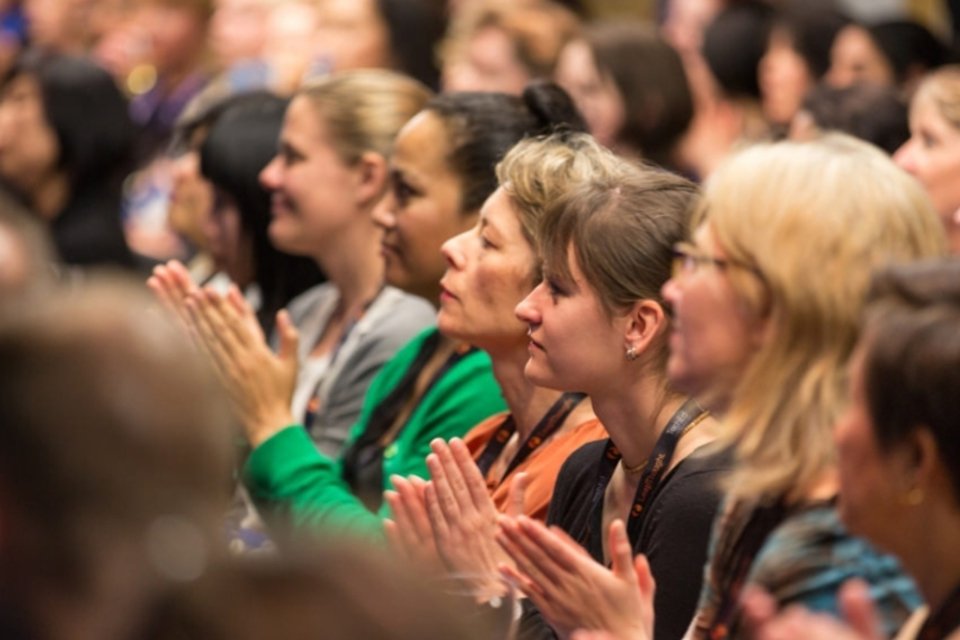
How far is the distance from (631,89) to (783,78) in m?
0.68

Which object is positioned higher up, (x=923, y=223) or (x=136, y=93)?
(x=923, y=223)

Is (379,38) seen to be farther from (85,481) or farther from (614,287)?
(85,481)

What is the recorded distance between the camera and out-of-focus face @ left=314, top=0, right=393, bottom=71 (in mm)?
6141

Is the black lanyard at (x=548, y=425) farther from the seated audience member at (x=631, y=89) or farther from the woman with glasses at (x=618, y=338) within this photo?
the seated audience member at (x=631, y=89)

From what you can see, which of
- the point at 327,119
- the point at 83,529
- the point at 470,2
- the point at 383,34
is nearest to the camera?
the point at 83,529

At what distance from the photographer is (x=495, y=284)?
115 inches

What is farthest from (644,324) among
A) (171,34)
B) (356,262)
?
(171,34)

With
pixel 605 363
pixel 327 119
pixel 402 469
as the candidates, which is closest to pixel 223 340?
pixel 402 469

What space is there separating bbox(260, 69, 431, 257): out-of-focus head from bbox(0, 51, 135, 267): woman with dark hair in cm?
143

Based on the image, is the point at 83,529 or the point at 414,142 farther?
the point at 414,142

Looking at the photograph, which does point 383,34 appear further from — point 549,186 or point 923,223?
point 923,223

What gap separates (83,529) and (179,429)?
0.08 meters

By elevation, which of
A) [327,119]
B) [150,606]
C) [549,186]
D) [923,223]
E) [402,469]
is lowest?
[402,469]

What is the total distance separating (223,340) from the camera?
11.0 feet
